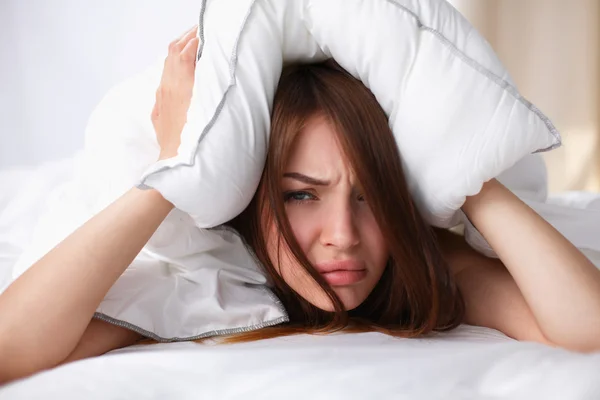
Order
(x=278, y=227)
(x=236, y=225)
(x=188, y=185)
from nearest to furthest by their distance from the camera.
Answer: (x=188, y=185), (x=278, y=227), (x=236, y=225)

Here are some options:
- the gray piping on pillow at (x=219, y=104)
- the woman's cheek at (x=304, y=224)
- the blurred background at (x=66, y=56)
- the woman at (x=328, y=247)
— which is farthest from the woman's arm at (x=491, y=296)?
the blurred background at (x=66, y=56)

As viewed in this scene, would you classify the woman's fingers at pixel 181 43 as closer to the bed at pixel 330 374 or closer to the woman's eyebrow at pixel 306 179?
the woman's eyebrow at pixel 306 179

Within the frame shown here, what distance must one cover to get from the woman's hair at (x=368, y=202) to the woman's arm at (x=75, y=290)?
6.1 inches

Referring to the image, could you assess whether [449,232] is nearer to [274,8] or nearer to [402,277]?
[402,277]

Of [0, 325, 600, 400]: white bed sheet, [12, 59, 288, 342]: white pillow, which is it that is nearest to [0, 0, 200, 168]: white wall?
[12, 59, 288, 342]: white pillow

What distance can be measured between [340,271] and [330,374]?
320 mm

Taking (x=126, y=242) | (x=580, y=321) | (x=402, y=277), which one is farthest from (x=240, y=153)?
(x=580, y=321)

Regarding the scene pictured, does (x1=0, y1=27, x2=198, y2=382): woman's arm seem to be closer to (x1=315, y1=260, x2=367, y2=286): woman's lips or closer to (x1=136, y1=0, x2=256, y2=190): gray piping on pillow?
(x1=136, y1=0, x2=256, y2=190): gray piping on pillow

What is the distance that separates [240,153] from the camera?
0.89 metres

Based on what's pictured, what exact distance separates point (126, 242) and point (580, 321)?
62cm

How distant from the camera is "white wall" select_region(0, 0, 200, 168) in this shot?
80.8 inches

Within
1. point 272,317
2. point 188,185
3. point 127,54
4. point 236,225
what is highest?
point 127,54

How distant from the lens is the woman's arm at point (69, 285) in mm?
827

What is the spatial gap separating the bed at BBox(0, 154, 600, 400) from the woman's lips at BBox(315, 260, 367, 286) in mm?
153
